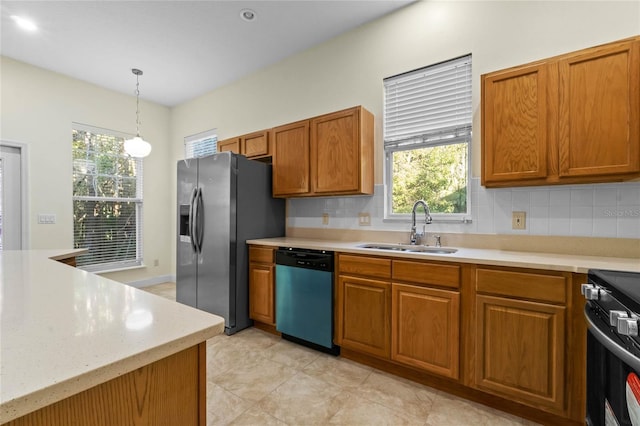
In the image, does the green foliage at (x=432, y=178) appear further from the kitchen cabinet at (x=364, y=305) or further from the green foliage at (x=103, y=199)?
the green foliage at (x=103, y=199)

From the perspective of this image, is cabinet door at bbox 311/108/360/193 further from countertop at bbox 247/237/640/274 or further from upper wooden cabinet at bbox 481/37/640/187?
upper wooden cabinet at bbox 481/37/640/187

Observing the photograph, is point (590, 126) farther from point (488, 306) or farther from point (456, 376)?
point (456, 376)

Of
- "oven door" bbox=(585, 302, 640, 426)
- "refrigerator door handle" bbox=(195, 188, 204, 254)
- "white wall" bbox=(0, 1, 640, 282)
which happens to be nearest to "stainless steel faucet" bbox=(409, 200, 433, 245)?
"white wall" bbox=(0, 1, 640, 282)

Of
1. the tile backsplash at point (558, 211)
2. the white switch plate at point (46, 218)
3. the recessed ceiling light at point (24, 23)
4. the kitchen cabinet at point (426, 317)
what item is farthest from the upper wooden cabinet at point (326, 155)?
the white switch plate at point (46, 218)

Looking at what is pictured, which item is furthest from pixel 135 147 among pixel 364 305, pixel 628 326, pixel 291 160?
pixel 628 326

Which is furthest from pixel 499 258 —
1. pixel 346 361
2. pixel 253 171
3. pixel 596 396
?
pixel 253 171

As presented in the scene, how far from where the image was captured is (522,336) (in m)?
1.67

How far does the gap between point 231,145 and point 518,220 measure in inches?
134

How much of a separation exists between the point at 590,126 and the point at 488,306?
124 cm

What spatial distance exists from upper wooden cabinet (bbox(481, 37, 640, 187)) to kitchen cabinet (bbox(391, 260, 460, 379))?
0.80 meters

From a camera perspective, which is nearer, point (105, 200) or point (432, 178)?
point (432, 178)

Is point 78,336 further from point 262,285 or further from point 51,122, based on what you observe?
point 51,122

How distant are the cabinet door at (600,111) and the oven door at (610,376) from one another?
93 centimetres

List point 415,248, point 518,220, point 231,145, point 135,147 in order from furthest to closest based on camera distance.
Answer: point 231,145
point 135,147
point 415,248
point 518,220
